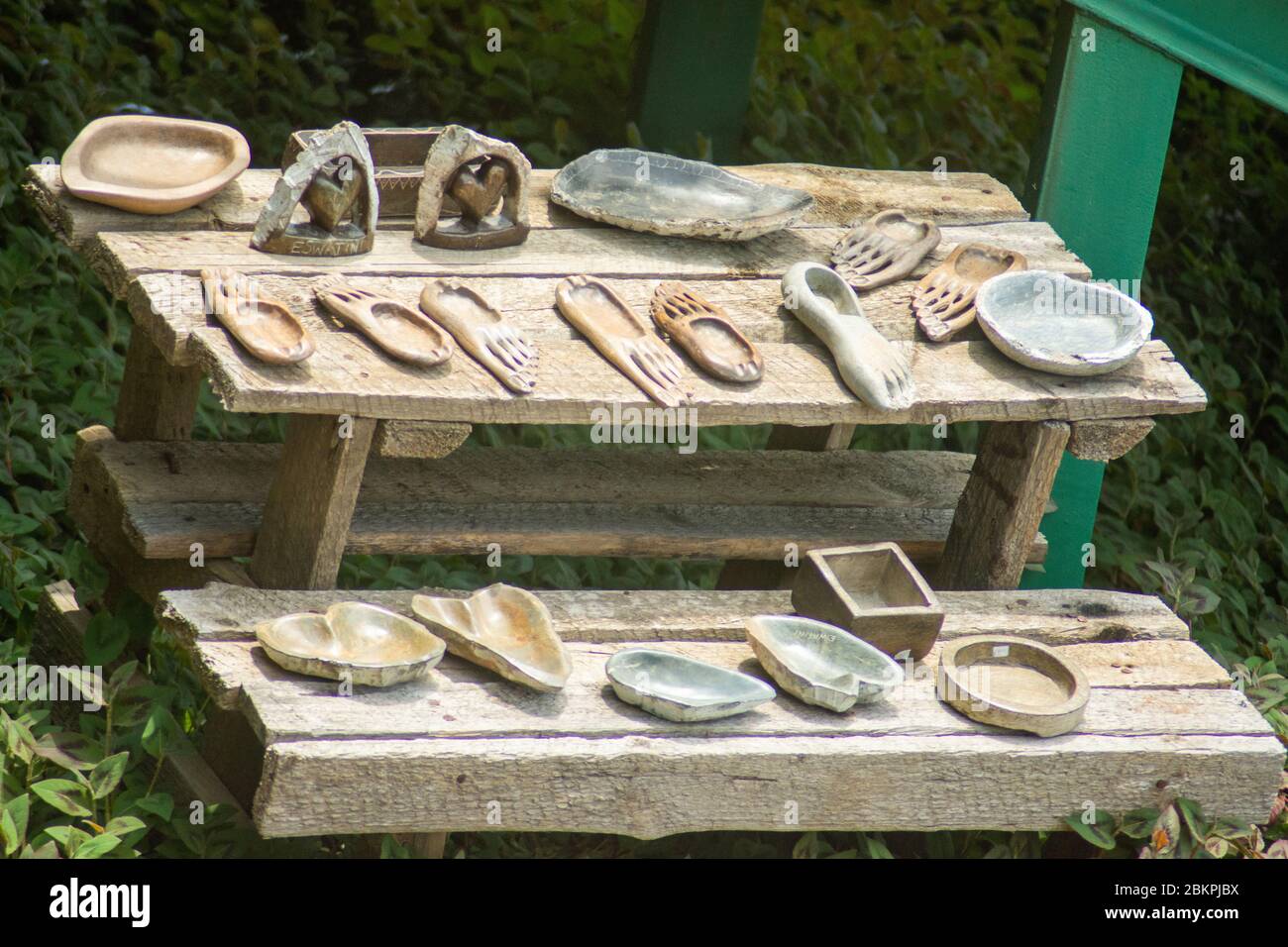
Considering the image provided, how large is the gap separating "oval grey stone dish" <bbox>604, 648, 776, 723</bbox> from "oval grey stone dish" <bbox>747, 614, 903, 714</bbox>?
0.20ft

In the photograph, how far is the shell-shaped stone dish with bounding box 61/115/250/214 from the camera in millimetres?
3609

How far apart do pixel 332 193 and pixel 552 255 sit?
0.50m

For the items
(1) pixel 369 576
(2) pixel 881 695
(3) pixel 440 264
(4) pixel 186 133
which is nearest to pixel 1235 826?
(2) pixel 881 695

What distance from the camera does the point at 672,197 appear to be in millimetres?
4211

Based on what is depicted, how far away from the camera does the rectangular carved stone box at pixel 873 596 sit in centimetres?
340

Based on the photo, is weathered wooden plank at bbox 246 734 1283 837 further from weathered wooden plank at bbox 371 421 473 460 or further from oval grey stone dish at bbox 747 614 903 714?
weathered wooden plank at bbox 371 421 473 460

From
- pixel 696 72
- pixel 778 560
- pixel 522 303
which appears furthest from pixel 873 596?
pixel 696 72

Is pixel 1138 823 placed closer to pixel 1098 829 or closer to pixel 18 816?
pixel 1098 829

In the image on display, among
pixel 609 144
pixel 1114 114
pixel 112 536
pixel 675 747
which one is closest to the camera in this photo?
pixel 675 747

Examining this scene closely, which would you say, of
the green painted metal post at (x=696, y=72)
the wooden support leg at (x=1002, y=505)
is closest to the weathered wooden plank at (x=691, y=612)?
the wooden support leg at (x=1002, y=505)

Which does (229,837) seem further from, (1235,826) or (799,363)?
(1235,826)

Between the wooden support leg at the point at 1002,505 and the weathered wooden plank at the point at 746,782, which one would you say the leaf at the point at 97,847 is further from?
the wooden support leg at the point at 1002,505

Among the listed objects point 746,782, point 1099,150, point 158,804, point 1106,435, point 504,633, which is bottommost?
point 158,804

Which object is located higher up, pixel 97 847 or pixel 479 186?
pixel 479 186
